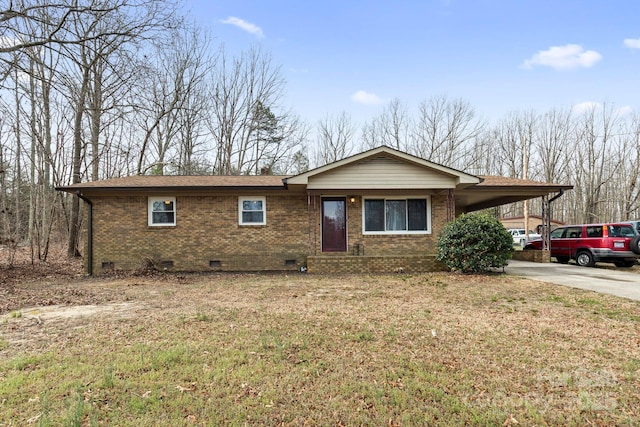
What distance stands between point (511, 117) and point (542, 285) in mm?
29491

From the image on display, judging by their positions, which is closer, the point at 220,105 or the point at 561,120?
the point at 220,105

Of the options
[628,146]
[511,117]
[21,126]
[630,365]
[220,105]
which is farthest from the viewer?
[511,117]

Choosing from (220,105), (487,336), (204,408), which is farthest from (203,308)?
(220,105)

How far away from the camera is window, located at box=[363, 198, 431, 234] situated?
1205 cm

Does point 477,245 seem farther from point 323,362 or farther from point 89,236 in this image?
point 89,236

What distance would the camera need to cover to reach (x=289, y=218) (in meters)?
11.8

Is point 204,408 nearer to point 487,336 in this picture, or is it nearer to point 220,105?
point 487,336

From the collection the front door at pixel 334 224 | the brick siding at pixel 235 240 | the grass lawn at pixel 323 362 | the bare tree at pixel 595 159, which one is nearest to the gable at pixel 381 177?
the brick siding at pixel 235 240

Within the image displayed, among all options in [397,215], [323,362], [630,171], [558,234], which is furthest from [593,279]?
[630,171]

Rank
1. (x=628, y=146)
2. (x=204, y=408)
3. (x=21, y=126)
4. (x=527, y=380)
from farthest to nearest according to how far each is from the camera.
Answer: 1. (x=628, y=146)
2. (x=21, y=126)
3. (x=527, y=380)
4. (x=204, y=408)

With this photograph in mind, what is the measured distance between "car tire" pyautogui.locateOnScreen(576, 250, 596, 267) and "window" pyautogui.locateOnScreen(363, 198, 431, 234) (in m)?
6.24

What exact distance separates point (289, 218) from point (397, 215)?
3.86m

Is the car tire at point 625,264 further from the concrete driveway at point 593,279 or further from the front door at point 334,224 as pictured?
the front door at point 334,224

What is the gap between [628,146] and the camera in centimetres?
2912
